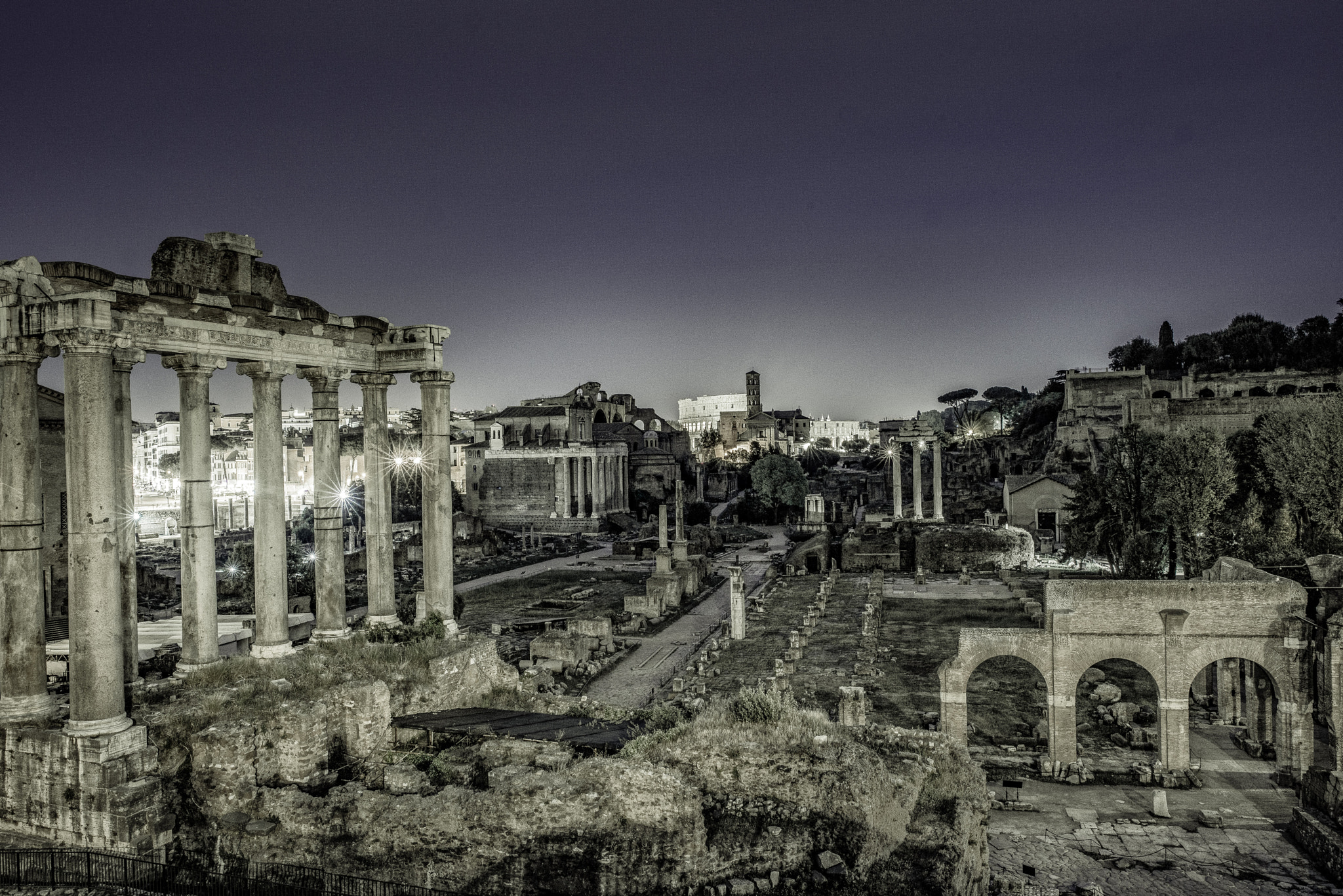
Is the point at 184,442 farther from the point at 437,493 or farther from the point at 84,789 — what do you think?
the point at 84,789

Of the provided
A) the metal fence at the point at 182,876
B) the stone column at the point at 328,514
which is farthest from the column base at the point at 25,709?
the stone column at the point at 328,514

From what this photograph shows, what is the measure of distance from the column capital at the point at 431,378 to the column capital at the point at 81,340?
4.99 m

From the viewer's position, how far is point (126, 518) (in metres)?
11.3

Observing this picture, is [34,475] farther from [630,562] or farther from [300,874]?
[630,562]

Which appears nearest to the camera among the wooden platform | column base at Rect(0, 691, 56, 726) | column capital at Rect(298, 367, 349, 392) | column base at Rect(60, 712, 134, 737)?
column base at Rect(60, 712, 134, 737)

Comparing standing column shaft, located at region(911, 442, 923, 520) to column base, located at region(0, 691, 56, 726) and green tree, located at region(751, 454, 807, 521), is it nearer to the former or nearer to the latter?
green tree, located at region(751, 454, 807, 521)

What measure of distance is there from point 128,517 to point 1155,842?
16244 millimetres

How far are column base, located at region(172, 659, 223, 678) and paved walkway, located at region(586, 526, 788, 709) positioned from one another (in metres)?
11.2

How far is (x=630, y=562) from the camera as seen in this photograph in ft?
178

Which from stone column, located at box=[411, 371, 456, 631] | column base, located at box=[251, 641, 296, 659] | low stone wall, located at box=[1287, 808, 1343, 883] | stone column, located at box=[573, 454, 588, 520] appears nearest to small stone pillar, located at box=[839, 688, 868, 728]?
low stone wall, located at box=[1287, 808, 1343, 883]

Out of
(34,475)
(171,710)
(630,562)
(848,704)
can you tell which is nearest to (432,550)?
(171,710)

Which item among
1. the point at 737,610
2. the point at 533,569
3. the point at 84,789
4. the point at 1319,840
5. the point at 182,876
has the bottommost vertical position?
the point at 533,569

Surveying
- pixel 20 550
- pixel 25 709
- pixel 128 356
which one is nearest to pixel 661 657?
pixel 25 709

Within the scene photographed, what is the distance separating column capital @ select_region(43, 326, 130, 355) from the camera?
9.20 metres
